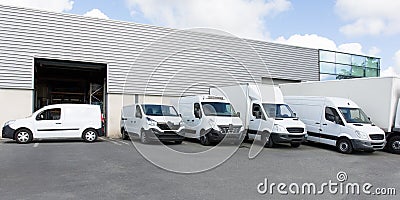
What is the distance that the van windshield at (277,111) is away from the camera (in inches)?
568

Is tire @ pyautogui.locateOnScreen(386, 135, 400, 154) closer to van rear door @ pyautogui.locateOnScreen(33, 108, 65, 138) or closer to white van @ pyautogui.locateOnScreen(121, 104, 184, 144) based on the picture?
white van @ pyautogui.locateOnScreen(121, 104, 184, 144)

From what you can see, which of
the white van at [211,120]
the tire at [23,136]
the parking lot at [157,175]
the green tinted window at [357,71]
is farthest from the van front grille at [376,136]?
the green tinted window at [357,71]

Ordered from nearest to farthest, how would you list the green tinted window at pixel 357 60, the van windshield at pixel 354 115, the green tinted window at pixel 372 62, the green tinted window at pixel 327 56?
the van windshield at pixel 354 115 → the green tinted window at pixel 327 56 → the green tinted window at pixel 357 60 → the green tinted window at pixel 372 62

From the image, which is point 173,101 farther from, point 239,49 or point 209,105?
point 239,49

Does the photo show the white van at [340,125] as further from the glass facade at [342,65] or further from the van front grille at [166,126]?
the glass facade at [342,65]

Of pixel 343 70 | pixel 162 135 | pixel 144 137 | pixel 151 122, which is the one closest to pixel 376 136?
pixel 162 135

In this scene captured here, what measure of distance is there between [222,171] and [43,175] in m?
4.02

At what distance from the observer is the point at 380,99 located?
13.7 m

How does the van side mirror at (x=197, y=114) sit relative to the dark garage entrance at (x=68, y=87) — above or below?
below

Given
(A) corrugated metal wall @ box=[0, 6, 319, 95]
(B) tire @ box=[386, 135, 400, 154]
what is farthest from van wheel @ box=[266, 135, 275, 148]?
(A) corrugated metal wall @ box=[0, 6, 319, 95]

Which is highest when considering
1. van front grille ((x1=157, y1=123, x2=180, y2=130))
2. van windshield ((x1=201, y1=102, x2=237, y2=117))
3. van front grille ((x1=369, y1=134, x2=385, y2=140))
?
van windshield ((x1=201, y1=102, x2=237, y2=117))

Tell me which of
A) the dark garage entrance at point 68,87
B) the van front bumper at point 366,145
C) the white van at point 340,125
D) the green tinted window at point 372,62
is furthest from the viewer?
the green tinted window at point 372,62

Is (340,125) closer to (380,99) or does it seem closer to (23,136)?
(380,99)

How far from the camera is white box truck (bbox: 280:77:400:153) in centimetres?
1335
